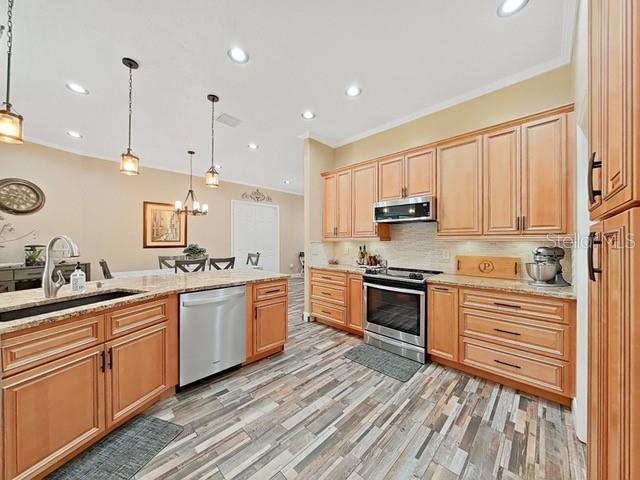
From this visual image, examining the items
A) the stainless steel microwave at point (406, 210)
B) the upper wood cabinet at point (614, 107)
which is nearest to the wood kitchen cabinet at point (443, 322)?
the stainless steel microwave at point (406, 210)

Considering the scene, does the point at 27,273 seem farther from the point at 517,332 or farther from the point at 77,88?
the point at 517,332

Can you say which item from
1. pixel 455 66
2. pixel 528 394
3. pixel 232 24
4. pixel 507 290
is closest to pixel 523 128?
pixel 455 66

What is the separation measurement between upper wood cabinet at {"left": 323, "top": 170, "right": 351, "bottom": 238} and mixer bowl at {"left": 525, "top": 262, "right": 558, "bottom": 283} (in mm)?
2185

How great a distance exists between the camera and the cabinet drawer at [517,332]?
2.00 meters

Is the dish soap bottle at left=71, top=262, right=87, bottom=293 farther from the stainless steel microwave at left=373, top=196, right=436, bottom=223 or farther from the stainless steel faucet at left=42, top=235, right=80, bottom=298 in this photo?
the stainless steel microwave at left=373, top=196, right=436, bottom=223

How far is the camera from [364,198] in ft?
12.1

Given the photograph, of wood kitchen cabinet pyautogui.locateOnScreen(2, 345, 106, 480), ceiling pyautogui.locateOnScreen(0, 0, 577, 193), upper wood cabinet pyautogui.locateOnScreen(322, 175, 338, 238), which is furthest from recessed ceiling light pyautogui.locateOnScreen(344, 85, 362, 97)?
wood kitchen cabinet pyautogui.locateOnScreen(2, 345, 106, 480)

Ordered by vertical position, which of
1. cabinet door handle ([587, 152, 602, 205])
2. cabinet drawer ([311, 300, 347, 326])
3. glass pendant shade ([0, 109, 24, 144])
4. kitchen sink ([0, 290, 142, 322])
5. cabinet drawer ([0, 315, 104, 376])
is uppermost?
glass pendant shade ([0, 109, 24, 144])

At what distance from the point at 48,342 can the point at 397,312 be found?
286 centimetres

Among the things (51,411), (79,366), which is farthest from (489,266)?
(51,411)

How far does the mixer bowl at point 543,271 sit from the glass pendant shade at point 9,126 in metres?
3.94

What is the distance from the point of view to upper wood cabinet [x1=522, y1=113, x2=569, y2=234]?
7.24 feet

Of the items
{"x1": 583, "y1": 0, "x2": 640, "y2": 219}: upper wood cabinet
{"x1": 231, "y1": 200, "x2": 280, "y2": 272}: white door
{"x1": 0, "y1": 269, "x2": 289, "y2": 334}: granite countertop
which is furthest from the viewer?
{"x1": 231, "y1": 200, "x2": 280, "y2": 272}: white door

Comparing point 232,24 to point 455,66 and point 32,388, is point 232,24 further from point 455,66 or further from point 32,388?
point 32,388
